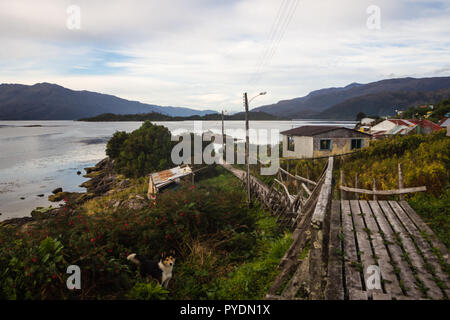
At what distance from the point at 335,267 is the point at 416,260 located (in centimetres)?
141

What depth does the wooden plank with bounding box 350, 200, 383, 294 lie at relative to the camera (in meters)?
3.76

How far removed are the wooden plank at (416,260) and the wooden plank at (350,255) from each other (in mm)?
823

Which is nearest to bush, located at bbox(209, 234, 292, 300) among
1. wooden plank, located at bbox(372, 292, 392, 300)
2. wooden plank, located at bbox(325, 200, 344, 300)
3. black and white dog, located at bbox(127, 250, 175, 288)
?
black and white dog, located at bbox(127, 250, 175, 288)

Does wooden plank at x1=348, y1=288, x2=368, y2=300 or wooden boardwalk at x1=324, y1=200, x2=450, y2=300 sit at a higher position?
wooden boardwalk at x1=324, y1=200, x2=450, y2=300

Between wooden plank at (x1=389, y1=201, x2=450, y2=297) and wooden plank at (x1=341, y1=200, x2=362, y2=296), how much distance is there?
41.6 inches

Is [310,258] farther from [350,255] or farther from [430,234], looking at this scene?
[430,234]

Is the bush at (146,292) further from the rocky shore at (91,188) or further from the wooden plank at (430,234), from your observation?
the rocky shore at (91,188)

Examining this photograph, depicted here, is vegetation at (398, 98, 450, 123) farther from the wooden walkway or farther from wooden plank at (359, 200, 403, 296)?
wooden plank at (359, 200, 403, 296)

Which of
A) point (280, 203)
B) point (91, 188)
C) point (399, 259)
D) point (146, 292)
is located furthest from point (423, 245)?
point (91, 188)

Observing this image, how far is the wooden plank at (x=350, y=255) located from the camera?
11.6ft

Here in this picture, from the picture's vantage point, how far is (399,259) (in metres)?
4.12
